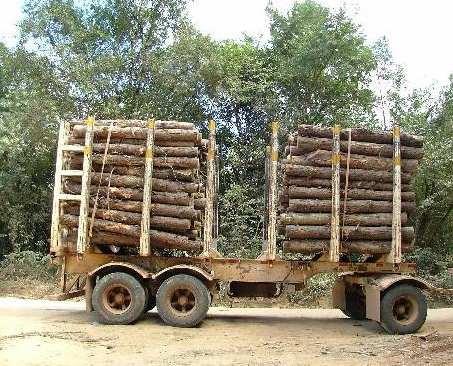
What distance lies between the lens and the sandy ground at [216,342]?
24.6 feet

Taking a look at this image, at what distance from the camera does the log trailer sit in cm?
1034

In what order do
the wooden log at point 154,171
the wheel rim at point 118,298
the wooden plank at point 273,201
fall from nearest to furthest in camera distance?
the wheel rim at point 118,298
the wooden plank at point 273,201
the wooden log at point 154,171

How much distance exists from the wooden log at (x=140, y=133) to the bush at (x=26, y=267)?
9.36 metres

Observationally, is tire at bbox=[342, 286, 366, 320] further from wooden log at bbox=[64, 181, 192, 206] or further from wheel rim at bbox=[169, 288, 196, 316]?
wooden log at bbox=[64, 181, 192, 206]

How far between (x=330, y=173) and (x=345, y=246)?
1.39 meters

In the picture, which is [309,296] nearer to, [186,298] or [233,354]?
[186,298]

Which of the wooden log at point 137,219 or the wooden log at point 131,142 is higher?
the wooden log at point 131,142

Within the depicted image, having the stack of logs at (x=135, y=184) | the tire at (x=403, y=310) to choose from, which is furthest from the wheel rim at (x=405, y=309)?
the stack of logs at (x=135, y=184)

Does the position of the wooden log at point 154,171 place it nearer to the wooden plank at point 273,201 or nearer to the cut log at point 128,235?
the cut log at point 128,235

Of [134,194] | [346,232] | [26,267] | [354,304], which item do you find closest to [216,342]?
[134,194]

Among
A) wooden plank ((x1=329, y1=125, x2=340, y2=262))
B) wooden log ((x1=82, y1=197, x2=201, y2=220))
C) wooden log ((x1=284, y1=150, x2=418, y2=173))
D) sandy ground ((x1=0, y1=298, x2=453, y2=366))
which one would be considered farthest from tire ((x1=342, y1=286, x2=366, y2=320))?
wooden log ((x1=82, y1=197, x2=201, y2=220))

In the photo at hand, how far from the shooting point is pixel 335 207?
1080cm

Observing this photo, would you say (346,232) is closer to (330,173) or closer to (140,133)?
(330,173)

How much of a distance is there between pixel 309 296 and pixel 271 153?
260 inches
